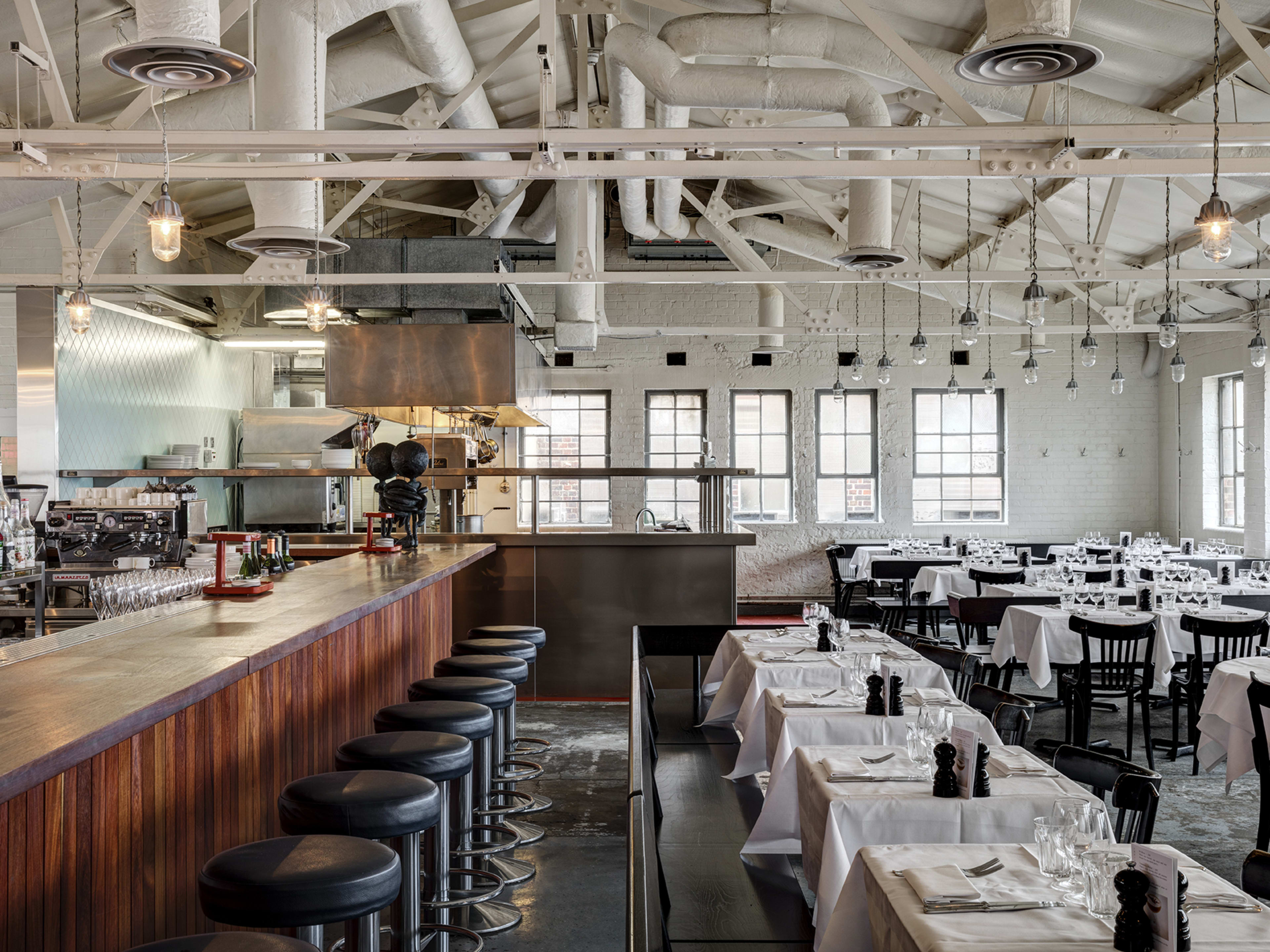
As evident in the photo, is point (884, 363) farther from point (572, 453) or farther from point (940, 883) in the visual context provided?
point (940, 883)

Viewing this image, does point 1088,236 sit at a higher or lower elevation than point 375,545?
higher

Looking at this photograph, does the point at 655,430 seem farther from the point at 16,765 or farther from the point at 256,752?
the point at 16,765

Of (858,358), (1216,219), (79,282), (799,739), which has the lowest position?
(799,739)

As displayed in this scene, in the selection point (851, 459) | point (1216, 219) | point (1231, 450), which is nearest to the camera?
point (1216, 219)

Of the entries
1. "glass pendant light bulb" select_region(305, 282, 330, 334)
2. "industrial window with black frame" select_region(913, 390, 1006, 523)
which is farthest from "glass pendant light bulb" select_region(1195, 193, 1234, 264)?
"industrial window with black frame" select_region(913, 390, 1006, 523)

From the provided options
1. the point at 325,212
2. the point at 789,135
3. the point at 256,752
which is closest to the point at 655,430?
the point at 325,212

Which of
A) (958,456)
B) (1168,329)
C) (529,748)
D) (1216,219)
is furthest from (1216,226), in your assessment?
(958,456)

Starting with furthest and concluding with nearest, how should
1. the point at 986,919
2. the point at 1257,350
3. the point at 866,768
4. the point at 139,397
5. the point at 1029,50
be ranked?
the point at 139,397 → the point at 1257,350 → the point at 1029,50 → the point at 866,768 → the point at 986,919

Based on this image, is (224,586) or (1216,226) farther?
(1216,226)

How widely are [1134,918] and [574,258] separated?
702 centimetres

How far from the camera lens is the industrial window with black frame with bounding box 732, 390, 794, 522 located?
1410 cm

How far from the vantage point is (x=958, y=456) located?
558 inches

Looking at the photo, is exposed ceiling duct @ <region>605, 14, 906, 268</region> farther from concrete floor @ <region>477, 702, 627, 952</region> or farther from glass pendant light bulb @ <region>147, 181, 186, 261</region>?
concrete floor @ <region>477, 702, 627, 952</region>

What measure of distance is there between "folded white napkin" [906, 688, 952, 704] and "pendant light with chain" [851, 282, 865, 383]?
272 inches
